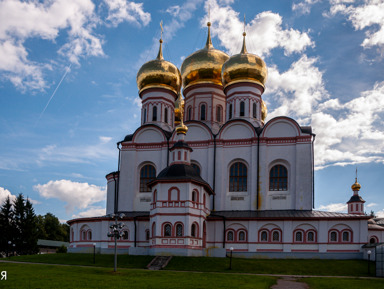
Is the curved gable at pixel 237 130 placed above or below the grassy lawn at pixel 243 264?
above

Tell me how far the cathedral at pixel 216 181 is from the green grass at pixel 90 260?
1132mm

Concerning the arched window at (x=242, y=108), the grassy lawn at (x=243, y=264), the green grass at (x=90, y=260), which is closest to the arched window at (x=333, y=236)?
the grassy lawn at (x=243, y=264)

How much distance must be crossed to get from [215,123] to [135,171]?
7.59 m

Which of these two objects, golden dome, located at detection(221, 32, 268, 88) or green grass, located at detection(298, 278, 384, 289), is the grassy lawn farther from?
golden dome, located at detection(221, 32, 268, 88)

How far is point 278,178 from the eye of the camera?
29766 millimetres

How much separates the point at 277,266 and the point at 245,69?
15278 millimetres

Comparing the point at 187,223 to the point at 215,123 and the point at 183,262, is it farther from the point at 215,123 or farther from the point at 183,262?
the point at 215,123

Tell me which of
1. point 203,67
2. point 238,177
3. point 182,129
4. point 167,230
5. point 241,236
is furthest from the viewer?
point 203,67

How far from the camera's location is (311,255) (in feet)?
87.8

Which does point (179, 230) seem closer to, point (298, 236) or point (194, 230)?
point (194, 230)

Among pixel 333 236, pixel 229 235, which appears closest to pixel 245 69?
pixel 229 235

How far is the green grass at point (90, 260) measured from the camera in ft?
76.7

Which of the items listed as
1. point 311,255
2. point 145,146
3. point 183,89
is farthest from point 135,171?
point 311,255

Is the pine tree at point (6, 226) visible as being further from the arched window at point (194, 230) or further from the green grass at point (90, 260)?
the arched window at point (194, 230)
